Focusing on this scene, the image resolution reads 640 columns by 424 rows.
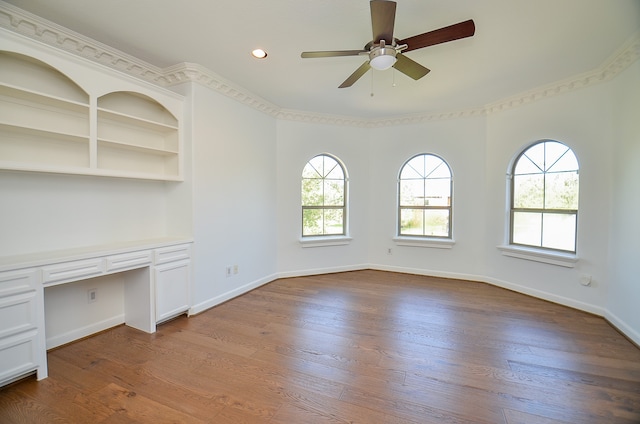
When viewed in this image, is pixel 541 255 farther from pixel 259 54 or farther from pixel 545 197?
pixel 259 54

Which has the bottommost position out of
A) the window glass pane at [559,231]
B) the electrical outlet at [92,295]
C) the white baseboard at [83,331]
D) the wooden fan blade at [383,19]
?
the white baseboard at [83,331]

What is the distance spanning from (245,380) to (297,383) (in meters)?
0.39

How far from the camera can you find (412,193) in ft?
15.7

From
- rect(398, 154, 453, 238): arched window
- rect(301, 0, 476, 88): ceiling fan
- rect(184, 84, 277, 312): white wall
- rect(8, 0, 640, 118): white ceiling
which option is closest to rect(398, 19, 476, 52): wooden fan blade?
rect(301, 0, 476, 88): ceiling fan

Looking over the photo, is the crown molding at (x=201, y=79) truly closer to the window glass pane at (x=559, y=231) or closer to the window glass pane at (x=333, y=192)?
the window glass pane at (x=333, y=192)

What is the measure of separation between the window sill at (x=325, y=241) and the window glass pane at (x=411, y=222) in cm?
101

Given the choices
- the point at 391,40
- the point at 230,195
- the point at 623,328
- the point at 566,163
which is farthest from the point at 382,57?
the point at 623,328

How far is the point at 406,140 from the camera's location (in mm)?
4691

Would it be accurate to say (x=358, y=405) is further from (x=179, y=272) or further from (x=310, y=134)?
(x=310, y=134)

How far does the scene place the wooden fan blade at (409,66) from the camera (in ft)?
7.06

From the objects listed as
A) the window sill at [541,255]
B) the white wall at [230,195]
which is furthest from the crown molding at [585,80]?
the white wall at [230,195]

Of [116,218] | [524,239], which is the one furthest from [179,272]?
[524,239]

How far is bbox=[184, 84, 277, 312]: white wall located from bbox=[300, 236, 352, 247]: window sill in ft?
1.90

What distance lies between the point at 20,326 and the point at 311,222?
3.51 m
